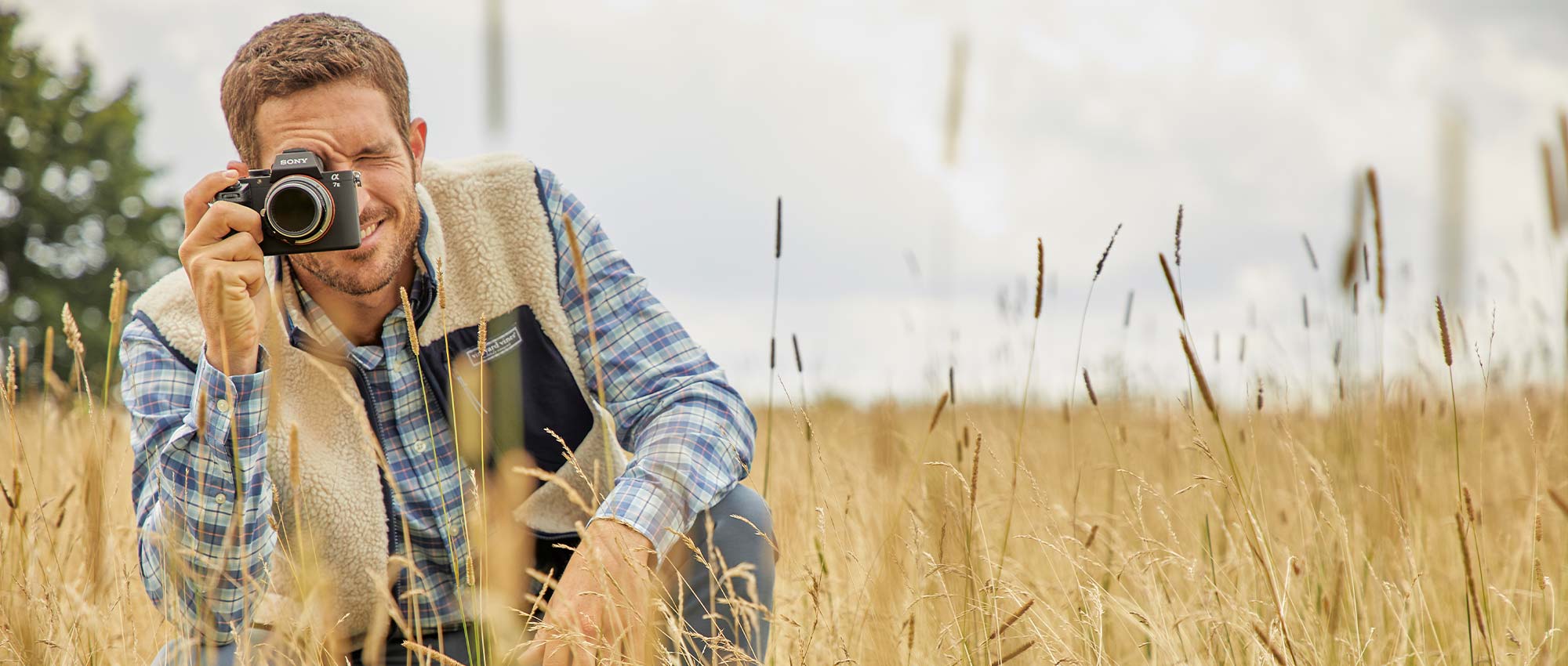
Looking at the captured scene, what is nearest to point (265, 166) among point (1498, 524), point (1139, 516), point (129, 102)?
point (1139, 516)

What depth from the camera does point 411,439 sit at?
2.14 meters

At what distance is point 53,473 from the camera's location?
10.6 feet

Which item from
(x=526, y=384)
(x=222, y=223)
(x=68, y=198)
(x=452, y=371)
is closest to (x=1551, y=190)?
(x=526, y=384)

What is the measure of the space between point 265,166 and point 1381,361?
2.19 m

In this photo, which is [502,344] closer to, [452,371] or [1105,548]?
[452,371]

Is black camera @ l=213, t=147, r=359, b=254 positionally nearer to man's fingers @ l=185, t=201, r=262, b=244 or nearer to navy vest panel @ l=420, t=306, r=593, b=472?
man's fingers @ l=185, t=201, r=262, b=244

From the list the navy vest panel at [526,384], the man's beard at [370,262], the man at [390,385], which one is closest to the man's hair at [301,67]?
the man at [390,385]

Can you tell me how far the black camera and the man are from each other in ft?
0.11

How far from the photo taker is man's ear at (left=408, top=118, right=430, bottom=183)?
221 cm

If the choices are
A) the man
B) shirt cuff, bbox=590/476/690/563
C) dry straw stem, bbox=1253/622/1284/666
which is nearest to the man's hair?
the man

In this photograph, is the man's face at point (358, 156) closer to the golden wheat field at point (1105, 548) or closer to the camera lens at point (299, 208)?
the camera lens at point (299, 208)

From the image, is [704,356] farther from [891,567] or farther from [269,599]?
[269,599]

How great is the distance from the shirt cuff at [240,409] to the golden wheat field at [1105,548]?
166mm

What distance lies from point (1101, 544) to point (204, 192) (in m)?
1.95
